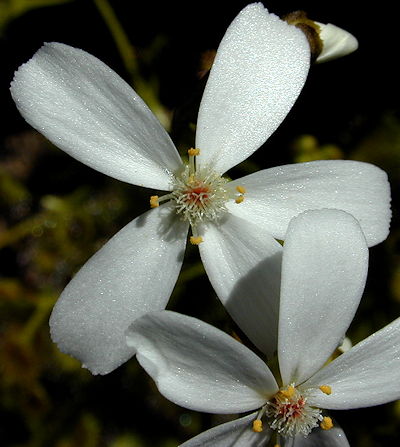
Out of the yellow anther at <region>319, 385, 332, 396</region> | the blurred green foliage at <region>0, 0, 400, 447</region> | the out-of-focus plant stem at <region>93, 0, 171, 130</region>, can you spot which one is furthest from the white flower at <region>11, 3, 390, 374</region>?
the out-of-focus plant stem at <region>93, 0, 171, 130</region>

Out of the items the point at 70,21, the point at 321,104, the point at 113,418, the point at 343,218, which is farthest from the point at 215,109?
the point at 113,418

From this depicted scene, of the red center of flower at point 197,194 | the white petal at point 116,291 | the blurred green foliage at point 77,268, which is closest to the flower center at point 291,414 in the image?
the white petal at point 116,291

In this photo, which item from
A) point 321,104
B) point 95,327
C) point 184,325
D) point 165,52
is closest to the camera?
point 184,325

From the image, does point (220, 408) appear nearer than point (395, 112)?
Yes

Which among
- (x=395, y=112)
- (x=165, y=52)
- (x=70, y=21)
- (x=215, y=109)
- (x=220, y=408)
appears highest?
(x=70, y=21)

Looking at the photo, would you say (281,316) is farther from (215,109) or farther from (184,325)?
(215,109)

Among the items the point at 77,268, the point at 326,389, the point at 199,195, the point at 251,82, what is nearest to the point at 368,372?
the point at 326,389

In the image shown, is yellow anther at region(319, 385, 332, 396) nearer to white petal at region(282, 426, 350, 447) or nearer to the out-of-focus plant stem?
white petal at region(282, 426, 350, 447)
